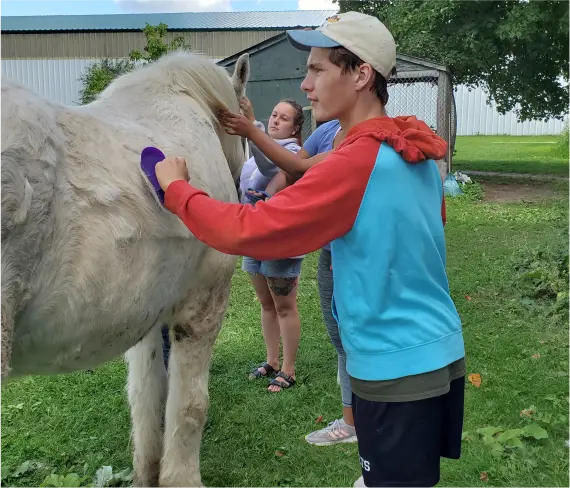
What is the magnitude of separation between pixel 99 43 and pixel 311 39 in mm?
31544

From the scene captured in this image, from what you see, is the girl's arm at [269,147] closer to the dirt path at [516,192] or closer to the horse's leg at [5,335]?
the horse's leg at [5,335]

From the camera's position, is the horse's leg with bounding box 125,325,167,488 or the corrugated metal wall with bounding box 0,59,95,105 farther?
the corrugated metal wall with bounding box 0,59,95,105

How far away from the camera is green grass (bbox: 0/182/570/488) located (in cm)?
319

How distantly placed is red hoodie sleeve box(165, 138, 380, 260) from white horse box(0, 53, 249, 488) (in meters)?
0.37

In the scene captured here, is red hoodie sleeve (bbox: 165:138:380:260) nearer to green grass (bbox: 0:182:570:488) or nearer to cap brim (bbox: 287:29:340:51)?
cap brim (bbox: 287:29:340:51)

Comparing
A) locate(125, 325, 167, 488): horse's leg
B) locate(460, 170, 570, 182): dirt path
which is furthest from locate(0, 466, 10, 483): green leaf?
locate(460, 170, 570, 182): dirt path

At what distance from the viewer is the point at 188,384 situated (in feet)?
9.07

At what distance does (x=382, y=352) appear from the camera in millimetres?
1795

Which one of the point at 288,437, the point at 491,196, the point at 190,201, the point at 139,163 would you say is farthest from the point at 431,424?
the point at 491,196

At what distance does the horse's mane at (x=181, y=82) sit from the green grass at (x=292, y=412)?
76.4 inches

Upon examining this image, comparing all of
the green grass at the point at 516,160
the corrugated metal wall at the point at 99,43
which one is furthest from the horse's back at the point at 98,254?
the corrugated metal wall at the point at 99,43

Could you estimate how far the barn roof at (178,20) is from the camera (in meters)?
33.9

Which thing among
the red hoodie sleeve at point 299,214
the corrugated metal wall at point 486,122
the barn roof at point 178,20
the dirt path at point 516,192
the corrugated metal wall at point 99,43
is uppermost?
the barn roof at point 178,20

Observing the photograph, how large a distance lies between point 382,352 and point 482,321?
13.2 ft
